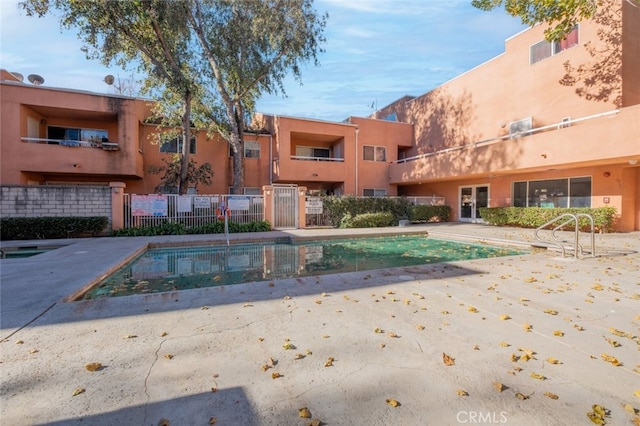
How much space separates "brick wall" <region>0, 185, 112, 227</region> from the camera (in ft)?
38.3

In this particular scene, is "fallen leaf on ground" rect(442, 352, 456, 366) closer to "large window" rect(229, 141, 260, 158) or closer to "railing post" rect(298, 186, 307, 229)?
"railing post" rect(298, 186, 307, 229)

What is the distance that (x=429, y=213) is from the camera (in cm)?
1962

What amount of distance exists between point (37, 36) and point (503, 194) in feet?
75.0

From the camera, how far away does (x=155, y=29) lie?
13664 millimetres

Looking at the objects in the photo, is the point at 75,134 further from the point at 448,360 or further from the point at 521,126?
the point at 521,126

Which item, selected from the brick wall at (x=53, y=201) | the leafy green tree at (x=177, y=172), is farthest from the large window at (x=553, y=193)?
the brick wall at (x=53, y=201)

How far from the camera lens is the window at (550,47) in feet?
45.1

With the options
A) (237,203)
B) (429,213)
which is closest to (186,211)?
(237,203)

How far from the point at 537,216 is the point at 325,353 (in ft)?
51.8

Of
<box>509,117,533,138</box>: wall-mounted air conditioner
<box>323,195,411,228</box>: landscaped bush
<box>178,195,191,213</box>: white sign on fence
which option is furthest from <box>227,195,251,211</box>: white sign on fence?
<box>509,117,533,138</box>: wall-mounted air conditioner

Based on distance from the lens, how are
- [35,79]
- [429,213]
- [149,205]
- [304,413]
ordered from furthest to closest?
[429,213] → [35,79] → [149,205] → [304,413]

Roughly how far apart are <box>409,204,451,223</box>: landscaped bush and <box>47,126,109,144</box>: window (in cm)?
1787

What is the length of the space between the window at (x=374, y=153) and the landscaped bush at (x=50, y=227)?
15.6m

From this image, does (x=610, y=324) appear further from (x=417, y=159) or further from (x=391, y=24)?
(x=417, y=159)
